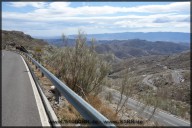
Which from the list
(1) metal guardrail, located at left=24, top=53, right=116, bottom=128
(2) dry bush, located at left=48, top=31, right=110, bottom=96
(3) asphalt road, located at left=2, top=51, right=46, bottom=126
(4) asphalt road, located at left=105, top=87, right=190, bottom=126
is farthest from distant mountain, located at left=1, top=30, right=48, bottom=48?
(1) metal guardrail, located at left=24, top=53, right=116, bottom=128

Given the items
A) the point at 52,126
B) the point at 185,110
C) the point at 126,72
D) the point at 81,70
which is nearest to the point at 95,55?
the point at 81,70

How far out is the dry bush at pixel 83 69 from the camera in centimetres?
1291

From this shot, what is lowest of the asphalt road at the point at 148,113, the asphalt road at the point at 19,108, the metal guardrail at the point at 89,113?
the asphalt road at the point at 148,113

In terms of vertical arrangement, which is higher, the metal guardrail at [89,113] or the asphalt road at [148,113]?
the metal guardrail at [89,113]

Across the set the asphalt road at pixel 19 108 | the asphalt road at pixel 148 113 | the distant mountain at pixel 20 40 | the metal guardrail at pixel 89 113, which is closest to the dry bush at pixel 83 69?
the asphalt road at pixel 19 108

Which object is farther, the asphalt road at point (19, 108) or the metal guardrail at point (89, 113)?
the asphalt road at point (19, 108)

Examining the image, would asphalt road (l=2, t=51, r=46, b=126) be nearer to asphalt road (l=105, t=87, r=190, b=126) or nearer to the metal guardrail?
the metal guardrail

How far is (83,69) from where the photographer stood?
13.1 meters

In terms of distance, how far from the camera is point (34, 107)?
9242 mm

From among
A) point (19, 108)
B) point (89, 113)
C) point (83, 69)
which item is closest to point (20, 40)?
point (83, 69)

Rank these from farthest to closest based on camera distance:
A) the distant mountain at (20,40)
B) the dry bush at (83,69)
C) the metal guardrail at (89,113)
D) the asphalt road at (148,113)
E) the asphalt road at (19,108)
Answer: the distant mountain at (20,40), the asphalt road at (148,113), the dry bush at (83,69), the asphalt road at (19,108), the metal guardrail at (89,113)

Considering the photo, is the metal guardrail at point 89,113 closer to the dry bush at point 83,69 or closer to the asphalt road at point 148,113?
the dry bush at point 83,69

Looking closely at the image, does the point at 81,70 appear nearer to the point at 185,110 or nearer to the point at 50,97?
the point at 50,97

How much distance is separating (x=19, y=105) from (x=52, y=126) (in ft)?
9.26
